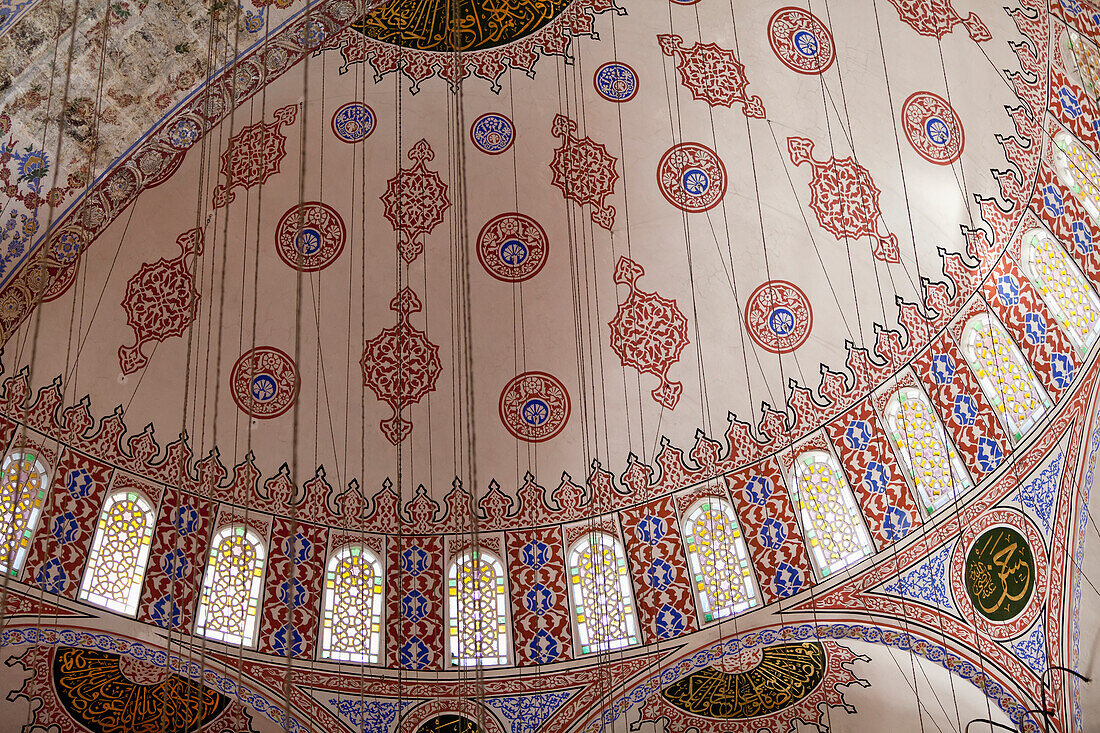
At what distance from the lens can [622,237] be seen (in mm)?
11414

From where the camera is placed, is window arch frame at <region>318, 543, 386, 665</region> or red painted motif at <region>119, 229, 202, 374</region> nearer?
→ red painted motif at <region>119, 229, 202, 374</region>

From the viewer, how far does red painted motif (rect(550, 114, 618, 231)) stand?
11.1 m

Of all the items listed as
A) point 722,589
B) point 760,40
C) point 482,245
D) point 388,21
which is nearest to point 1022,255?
point 760,40

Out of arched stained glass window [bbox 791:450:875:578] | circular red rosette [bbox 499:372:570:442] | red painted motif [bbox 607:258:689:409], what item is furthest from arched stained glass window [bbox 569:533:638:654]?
arched stained glass window [bbox 791:450:875:578]

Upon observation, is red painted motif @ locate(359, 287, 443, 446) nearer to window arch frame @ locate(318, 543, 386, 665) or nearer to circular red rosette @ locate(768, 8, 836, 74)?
window arch frame @ locate(318, 543, 386, 665)

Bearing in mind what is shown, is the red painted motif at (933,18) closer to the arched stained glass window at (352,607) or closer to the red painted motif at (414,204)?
the red painted motif at (414,204)

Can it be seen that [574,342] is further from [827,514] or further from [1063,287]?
[1063,287]

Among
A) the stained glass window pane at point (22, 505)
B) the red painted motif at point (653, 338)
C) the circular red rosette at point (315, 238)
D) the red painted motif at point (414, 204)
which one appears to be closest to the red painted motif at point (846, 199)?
the red painted motif at point (653, 338)

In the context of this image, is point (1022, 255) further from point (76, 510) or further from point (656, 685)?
point (76, 510)

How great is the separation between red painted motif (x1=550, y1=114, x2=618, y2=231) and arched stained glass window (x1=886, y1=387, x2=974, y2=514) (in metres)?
3.36

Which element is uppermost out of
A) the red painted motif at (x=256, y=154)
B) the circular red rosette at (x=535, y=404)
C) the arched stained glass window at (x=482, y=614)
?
the red painted motif at (x=256, y=154)

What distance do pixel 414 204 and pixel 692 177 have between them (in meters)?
2.78

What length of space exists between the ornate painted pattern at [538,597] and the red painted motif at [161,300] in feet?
12.9

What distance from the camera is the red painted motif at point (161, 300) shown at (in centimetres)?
1070
